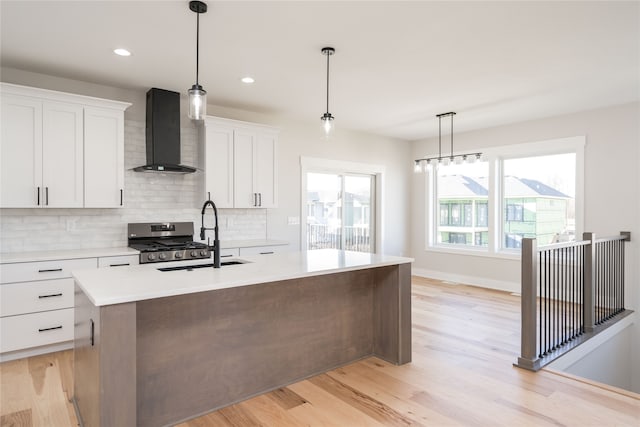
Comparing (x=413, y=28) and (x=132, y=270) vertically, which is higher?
(x=413, y=28)

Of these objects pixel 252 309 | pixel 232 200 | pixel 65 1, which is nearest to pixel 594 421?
pixel 252 309

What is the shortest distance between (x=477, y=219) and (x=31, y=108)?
19.8 ft

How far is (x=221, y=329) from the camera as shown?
2436 mm

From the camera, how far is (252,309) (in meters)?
2.57

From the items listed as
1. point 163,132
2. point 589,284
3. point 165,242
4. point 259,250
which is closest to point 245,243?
point 259,250

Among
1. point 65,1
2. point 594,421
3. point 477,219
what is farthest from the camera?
point 477,219

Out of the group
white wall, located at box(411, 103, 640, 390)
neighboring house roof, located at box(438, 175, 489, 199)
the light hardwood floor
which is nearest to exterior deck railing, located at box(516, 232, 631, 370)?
white wall, located at box(411, 103, 640, 390)

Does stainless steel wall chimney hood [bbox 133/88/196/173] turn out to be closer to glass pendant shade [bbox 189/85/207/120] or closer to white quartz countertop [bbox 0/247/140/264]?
white quartz countertop [bbox 0/247/140/264]

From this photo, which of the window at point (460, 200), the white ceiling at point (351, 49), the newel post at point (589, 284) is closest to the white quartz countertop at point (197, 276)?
the white ceiling at point (351, 49)

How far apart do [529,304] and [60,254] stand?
405 cm

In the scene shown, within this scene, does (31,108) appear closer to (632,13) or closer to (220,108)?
(220,108)

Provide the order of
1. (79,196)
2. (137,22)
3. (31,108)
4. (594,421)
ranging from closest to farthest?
(594,421) < (137,22) < (31,108) < (79,196)

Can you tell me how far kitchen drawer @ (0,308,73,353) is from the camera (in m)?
3.14

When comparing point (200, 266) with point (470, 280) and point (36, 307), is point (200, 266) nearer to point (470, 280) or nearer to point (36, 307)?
point (36, 307)
